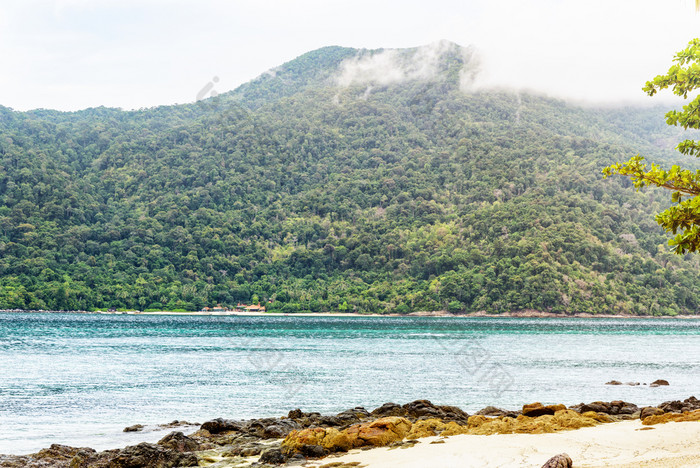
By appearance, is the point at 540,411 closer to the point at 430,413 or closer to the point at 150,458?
the point at 430,413

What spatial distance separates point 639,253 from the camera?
419 ft

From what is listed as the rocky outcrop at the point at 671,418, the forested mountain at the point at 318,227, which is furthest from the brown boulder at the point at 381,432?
the forested mountain at the point at 318,227

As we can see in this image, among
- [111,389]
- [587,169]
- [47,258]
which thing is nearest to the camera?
[111,389]

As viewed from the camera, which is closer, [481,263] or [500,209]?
[481,263]

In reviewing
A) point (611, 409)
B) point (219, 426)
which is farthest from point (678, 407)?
point (219, 426)

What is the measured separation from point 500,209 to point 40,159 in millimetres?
102723

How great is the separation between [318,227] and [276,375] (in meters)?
112

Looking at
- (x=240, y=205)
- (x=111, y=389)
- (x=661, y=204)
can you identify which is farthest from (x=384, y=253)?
(x=111, y=389)

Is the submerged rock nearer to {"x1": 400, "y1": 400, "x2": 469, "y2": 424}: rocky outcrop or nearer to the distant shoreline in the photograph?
{"x1": 400, "y1": 400, "x2": 469, "y2": 424}: rocky outcrop

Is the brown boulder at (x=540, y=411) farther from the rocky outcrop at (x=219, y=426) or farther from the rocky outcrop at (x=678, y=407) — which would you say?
the rocky outcrop at (x=219, y=426)

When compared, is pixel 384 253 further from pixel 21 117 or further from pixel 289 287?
pixel 21 117

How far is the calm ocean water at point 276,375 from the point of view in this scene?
2461cm

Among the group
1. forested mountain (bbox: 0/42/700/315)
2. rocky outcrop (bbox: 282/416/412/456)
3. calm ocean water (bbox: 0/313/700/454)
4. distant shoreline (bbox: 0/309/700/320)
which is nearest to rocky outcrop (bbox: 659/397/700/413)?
calm ocean water (bbox: 0/313/700/454)


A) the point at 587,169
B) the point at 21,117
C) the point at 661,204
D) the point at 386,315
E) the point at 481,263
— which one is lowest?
the point at 386,315
